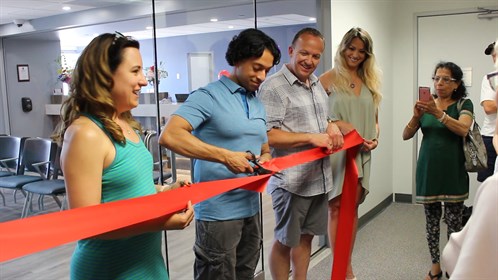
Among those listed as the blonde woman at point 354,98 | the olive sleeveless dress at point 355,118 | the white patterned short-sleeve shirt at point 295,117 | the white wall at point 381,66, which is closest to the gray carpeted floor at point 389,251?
the white wall at point 381,66

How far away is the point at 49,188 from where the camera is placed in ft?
14.1

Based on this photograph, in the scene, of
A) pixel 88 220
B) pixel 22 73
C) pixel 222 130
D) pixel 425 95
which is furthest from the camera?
→ pixel 22 73

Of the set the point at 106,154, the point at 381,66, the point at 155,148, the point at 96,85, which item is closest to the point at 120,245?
the point at 106,154

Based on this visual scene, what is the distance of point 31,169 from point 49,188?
481mm

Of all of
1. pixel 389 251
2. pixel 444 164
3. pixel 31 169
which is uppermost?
pixel 444 164

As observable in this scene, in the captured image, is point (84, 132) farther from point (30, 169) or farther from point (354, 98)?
point (30, 169)

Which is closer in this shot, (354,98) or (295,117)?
(295,117)

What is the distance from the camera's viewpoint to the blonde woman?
309cm

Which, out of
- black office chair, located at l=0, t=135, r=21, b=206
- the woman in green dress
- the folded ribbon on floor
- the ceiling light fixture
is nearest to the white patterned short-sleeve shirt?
the folded ribbon on floor

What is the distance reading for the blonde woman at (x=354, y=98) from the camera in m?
3.09

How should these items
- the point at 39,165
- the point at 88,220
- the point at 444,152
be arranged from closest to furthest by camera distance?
the point at 88,220 < the point at 444,152 < the point at 39,165

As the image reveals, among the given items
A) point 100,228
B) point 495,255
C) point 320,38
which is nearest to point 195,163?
point 100,228

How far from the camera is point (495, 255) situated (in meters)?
0.90

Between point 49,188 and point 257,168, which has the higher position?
point 257,168
